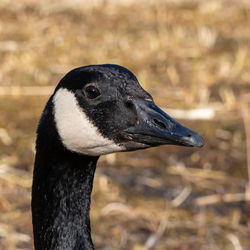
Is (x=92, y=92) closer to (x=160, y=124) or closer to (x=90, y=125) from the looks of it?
(x=90, y=125)

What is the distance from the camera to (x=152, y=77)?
7777 millimetres

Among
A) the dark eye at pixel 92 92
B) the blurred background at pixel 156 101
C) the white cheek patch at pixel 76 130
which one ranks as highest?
the dark eye at pixel 92 92

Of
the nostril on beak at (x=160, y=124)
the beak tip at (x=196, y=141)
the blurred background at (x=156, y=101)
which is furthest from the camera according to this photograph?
the blurred background at (x=156, y=101)

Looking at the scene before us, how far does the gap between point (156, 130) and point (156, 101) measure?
409cm

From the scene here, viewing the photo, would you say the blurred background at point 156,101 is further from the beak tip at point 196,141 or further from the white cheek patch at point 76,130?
the beak tip at point 196,141

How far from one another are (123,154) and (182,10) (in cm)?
504

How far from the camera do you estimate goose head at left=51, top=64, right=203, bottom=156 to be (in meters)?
3.09

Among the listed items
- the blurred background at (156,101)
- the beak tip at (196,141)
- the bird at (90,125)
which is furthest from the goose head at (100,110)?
the blurred background at (156,101)

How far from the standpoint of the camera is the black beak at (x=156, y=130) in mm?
2885

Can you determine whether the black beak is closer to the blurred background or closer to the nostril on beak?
the nostril on beak

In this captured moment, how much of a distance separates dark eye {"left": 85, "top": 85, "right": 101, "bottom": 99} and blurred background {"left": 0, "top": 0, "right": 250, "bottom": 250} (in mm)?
1833

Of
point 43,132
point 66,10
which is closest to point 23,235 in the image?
point 43,132

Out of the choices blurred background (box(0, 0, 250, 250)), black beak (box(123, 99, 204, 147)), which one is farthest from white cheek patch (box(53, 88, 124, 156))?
blurred background (box(0, 0, 250, 250))

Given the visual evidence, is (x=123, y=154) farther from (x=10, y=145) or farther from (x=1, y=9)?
(x=1, y=9)
